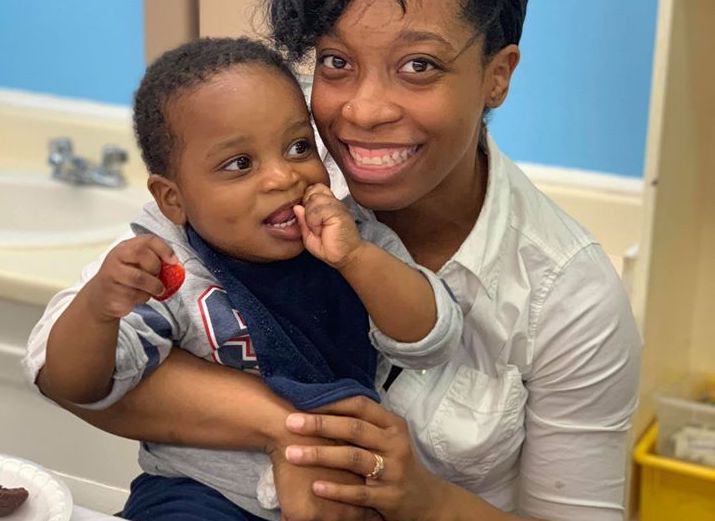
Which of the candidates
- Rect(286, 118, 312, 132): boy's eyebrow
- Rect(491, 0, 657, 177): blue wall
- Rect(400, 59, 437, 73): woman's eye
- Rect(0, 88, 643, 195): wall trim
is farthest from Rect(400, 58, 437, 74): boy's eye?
Rect(491, 0, 657, 177): blue wall

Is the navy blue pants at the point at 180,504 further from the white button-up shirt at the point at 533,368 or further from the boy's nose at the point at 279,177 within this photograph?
the boy's nose at the point at 279,177

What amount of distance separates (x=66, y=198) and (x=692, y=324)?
4.24ft

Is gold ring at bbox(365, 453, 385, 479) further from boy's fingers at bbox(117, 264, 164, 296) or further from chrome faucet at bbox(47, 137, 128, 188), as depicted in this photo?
chrome faucet at bbox(47, 137, 128, 188)

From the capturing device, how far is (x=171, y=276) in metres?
1.07

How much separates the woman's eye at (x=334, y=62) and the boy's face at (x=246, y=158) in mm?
42

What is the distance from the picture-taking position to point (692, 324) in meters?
2.24

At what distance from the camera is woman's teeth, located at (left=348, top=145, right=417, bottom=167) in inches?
44.8

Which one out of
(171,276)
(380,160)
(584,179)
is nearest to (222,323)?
(171,276)

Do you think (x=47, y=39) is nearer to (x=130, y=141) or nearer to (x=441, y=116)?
(x=130, y=141)

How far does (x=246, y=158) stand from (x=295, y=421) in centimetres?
26

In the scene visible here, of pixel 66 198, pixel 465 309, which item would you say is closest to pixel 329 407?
pixel 465 309

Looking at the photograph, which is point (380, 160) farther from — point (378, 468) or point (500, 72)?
point (378, 468)

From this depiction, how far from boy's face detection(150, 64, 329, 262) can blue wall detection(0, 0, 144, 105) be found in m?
1.45

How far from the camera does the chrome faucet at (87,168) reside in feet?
8.00
